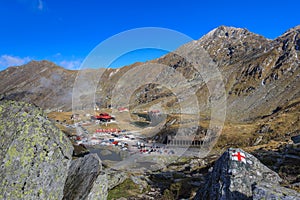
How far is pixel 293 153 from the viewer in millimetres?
30188

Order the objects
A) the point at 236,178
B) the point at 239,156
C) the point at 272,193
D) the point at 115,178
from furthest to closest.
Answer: the point at 115,178, the point at 239,156, the point at 236,178, the point at 272,193

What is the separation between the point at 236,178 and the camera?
744 centimetres

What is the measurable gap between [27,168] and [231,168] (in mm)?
6164

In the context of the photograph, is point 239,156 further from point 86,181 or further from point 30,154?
point 30,154

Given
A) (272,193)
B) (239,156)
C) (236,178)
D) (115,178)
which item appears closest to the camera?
(272,193)

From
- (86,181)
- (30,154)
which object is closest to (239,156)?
(86,181)

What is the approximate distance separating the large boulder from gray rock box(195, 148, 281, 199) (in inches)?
194

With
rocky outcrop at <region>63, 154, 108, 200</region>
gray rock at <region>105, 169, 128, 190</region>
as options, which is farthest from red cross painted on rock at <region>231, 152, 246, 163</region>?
gray rock at <region>105, 169, 128, 190</region>

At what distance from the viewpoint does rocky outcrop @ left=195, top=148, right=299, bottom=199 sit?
711 centimetres

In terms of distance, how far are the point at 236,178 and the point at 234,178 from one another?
0.06 meters

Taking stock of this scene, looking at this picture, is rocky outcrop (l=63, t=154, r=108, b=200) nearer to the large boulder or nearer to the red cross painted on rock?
the large boulder

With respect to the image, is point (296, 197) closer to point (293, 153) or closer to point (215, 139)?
point (293, 153)

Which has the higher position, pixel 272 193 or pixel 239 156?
pixel 239 156

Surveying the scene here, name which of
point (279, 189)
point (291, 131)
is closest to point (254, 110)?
point (291, 131)
